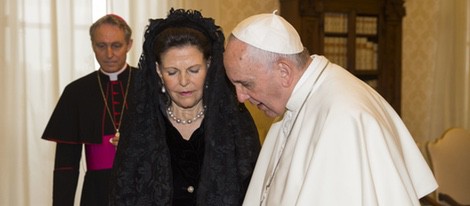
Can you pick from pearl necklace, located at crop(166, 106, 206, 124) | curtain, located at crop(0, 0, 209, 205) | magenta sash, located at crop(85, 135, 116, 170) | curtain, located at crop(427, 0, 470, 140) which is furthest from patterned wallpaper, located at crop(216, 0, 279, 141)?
pearl necklace, located at crop(166, 106, 206, 124)

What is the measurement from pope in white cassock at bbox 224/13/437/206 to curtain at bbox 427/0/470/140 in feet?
14.8

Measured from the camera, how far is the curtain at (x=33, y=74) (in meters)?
4.52

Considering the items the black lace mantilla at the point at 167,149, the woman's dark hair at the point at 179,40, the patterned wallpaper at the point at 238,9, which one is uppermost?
the patterned wallpaper at the point at 238,9

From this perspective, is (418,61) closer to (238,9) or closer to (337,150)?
(238,9)

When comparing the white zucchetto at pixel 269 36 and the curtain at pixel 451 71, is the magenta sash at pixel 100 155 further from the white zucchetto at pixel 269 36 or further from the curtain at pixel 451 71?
the curtain at pixel 451 71

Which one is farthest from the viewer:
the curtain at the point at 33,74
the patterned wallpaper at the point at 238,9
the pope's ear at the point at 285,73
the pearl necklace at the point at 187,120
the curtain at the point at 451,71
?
the curtain at the point at 451,71

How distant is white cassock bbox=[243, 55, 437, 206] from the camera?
1.62 meters

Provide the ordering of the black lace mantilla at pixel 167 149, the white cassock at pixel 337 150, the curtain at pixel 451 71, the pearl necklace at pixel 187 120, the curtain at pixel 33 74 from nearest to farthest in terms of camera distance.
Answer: the white cassock at pixel 337 150
the black lace mantilla at pixel 167 149
the pearl necklace at pixel 187 120
the curtain at pixel 33 74
the curtain at pixel 451 71

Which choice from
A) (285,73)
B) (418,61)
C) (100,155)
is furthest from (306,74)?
(418,61)

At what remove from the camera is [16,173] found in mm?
4617

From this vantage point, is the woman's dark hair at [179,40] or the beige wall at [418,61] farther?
the beige wall at [418,61]

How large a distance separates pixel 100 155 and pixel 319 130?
58.9 inches

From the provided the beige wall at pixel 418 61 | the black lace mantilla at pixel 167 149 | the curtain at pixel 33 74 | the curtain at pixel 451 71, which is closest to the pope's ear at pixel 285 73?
the black lace mantilla at pixel 167 149

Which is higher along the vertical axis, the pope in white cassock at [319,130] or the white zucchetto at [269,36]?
the white zucchetto at [269,36]
